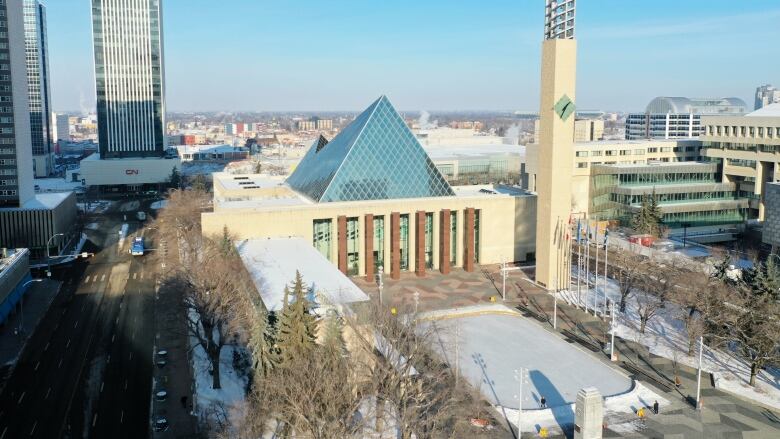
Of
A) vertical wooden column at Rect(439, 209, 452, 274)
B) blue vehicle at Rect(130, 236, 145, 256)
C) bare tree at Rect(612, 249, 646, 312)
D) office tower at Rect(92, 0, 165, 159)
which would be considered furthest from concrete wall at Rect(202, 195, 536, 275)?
office tower at Rect(92, 0, 165, 159)

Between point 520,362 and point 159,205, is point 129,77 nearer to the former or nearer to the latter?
point 159,205

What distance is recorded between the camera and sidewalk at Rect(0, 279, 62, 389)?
38.8 meters

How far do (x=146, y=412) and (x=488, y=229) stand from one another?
1428 inches

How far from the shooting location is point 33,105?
14738 cm

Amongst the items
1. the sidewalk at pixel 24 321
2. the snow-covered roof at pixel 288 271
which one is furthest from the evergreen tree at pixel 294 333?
the sidewalk at pixel 24 321

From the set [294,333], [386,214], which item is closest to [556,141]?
[386,214]

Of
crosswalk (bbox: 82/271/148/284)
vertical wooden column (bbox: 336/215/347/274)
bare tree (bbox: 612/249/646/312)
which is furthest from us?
crosswalk (bbox: 82/271/148/284)

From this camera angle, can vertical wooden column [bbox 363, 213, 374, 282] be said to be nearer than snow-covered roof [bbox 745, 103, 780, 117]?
Yes

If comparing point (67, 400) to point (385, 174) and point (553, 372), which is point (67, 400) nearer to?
point (553, 372)

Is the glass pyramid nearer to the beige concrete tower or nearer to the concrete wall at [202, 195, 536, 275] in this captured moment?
the concrete wall at [202, 195, 536, 275]

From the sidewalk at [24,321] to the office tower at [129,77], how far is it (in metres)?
75.3

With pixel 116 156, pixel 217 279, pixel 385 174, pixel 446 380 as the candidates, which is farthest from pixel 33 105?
pixel 446 380

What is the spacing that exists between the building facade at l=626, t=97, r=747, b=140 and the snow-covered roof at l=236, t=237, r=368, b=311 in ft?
476

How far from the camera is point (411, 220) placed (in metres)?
57.8
